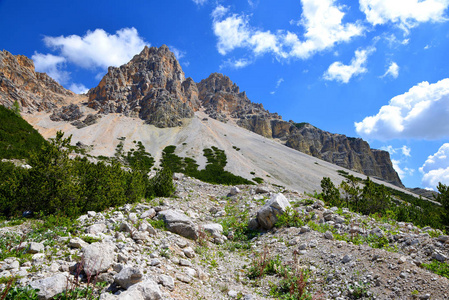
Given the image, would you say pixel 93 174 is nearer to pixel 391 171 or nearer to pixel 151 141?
pixel 151 141

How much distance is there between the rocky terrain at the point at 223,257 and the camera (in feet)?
16.1

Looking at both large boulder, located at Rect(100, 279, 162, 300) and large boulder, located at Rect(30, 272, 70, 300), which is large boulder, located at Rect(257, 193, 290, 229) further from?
large boulder, located at Rect(30, 272, 70, 300)

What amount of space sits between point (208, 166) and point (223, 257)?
5798cm

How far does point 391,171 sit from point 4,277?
679 feet

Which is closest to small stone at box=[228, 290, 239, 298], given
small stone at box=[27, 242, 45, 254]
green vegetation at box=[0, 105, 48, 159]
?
small stone at box=[27, 242, 45, 254]

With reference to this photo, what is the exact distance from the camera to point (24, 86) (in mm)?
127500

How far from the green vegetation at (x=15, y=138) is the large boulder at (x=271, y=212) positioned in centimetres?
2357

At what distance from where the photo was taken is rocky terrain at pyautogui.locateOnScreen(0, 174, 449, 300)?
4.91 m

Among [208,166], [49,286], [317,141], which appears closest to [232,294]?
[49,286]

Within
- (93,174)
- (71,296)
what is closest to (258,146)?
(93,174)

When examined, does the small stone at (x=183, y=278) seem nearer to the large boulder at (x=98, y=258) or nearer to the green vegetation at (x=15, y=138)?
the large boulder at (x=98, y=258)

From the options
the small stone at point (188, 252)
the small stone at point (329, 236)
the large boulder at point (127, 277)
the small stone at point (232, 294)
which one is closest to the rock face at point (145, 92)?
the small stone at point (188, 252)

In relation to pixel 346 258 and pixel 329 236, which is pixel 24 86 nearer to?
pixel 329 236

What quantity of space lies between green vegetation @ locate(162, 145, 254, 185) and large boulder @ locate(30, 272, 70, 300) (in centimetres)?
4412
